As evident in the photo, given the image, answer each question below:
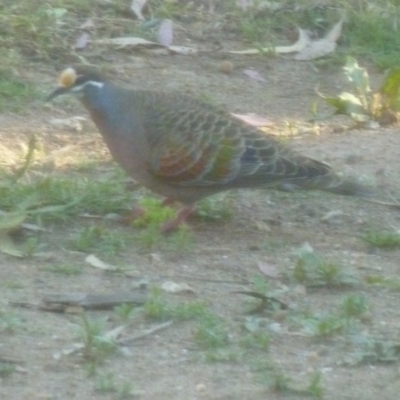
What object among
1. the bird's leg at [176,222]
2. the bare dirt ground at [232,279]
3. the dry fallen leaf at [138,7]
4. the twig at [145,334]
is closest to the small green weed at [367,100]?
the bare dirt ground at [232,279]

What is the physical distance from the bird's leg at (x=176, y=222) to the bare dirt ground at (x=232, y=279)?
0.09m

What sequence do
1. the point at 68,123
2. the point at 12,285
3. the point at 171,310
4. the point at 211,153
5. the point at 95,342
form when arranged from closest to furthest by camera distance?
the point at 95,342 → the point at 171,310 → the point at 12,285 → the point at 211,153 → the point at 68,123

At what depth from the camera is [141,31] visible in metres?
8.56

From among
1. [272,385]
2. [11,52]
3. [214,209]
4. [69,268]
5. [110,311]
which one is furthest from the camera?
[11,52]

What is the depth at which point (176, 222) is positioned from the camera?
18.5 feet

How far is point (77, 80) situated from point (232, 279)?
136 cm

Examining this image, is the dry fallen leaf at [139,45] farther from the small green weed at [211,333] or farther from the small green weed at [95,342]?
the small green weed at [95,342]

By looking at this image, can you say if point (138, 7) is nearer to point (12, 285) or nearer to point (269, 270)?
point (269, 270)

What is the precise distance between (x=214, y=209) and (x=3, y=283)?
1.45 metres

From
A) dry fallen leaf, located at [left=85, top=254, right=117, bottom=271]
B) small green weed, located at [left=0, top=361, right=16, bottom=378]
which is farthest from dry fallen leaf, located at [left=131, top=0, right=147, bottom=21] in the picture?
small green weed, located at [left=0, top=361, right=16, bottom=378]

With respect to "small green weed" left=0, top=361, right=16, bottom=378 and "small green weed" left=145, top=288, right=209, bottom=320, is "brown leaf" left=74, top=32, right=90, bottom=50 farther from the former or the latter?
"small green weed" left=0, top=361, right=16, bottom=378

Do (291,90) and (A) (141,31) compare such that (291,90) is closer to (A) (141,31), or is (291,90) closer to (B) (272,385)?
(A) (141,31)

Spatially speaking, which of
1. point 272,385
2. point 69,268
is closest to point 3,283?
point 69,268

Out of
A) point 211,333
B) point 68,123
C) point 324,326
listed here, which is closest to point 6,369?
point 211,333
